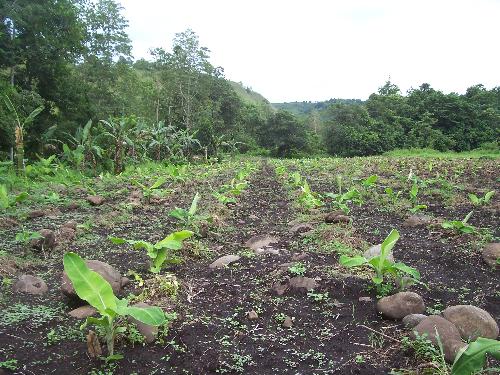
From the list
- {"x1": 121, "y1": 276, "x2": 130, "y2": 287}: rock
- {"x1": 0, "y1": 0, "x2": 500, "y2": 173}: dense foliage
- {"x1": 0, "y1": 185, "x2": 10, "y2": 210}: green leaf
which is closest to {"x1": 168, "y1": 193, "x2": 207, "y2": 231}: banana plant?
{"x1": 121, "y1": 276, "x2": 130, "y2": 287}: rock

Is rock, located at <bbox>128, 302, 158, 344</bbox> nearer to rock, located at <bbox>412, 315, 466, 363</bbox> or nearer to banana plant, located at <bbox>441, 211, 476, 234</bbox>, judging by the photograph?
rock, located at <bbox>412, 315, 466, 363</bbox>

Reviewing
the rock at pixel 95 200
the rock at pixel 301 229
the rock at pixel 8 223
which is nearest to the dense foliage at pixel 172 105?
the rock at pixel 95 200

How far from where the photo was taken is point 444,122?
32938mm

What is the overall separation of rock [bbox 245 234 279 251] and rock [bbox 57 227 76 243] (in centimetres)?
188

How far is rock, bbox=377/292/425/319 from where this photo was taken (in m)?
2.71

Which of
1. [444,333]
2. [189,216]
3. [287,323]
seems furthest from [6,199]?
[444,333]

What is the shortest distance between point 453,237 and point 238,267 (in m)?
2.46

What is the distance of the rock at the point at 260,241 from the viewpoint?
14.5 ft

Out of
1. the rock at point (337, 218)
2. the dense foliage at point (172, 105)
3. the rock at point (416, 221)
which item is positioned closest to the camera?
the rock at point (337, 218)

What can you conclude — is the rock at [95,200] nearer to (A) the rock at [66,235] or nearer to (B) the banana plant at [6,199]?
(B) the banana plant at [6,199]

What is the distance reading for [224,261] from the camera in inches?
151

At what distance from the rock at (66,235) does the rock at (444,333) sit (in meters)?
3.48

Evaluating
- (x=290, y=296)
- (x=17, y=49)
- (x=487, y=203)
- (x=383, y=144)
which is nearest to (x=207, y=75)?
(x=383, y=144)

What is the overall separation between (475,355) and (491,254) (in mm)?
2368
